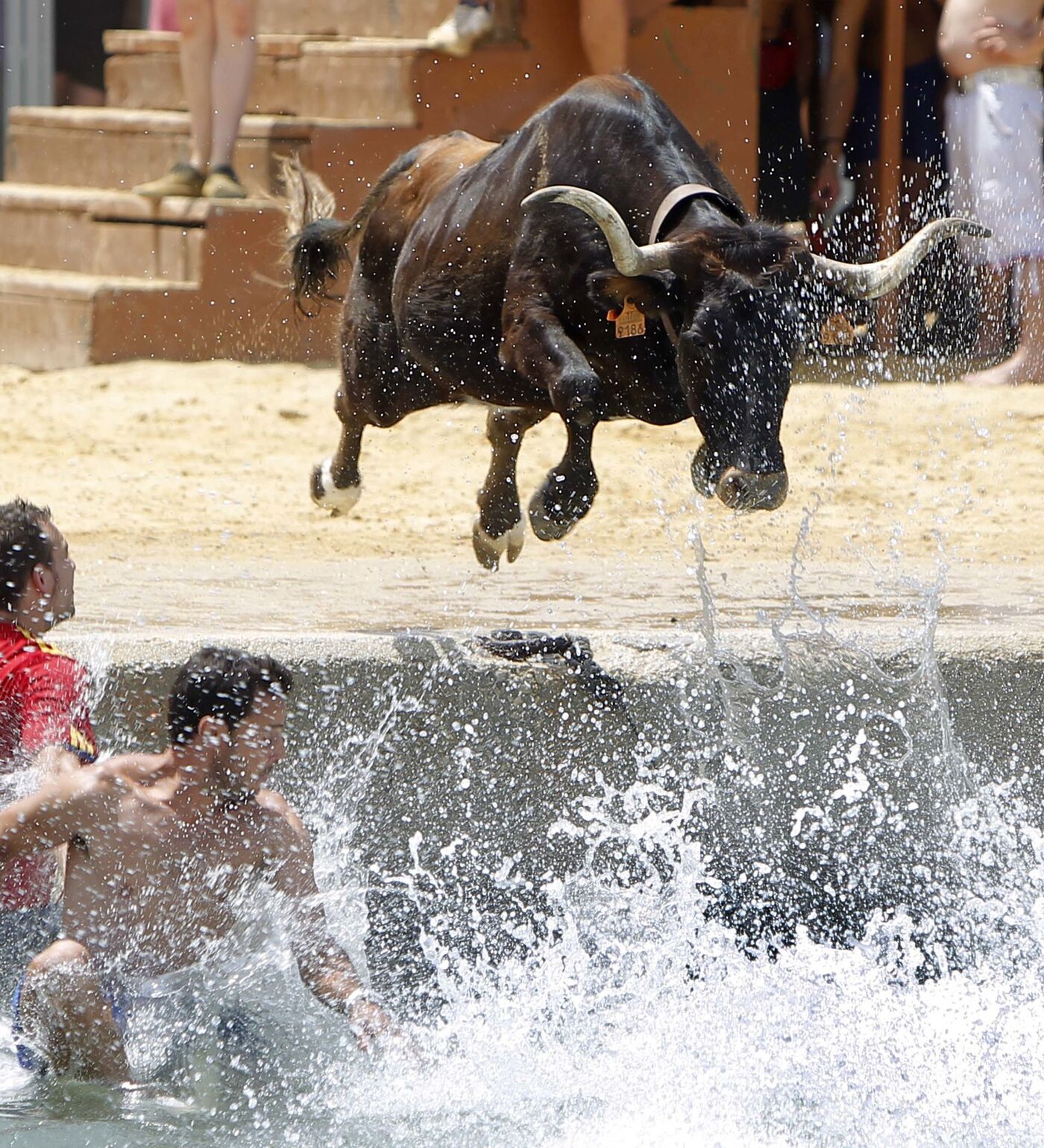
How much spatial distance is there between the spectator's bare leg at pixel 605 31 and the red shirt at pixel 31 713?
6.74 m

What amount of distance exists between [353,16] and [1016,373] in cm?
427

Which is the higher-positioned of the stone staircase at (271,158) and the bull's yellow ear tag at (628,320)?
the bull's yellow ear tag at (628,320)

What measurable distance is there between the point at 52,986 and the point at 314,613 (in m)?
1.86

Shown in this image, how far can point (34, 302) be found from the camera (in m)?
10.7

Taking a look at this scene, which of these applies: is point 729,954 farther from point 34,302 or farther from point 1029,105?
point 34,302

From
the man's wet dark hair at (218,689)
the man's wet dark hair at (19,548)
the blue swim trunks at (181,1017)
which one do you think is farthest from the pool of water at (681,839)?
the man's wet dark hair at (218,689)

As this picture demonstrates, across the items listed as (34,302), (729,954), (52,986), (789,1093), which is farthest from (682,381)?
(34,302)

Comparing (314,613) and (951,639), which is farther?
(314,613)

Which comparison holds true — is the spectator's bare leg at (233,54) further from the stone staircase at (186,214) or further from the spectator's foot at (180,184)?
the spectator's foot at (180,184)

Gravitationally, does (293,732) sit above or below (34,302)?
above

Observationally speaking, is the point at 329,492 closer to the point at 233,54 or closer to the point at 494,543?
the point at 494,543

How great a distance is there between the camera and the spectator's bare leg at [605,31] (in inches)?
408

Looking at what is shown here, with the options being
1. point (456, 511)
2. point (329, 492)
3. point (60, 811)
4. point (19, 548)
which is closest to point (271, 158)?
point (456, 511)

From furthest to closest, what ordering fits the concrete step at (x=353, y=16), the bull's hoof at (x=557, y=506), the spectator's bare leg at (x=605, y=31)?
1. the concrete step at (x=353, y=16)
2. the spectator's bare leg at (x=605, y=31)
3. the bull's hoof at (x=557, y=506)
